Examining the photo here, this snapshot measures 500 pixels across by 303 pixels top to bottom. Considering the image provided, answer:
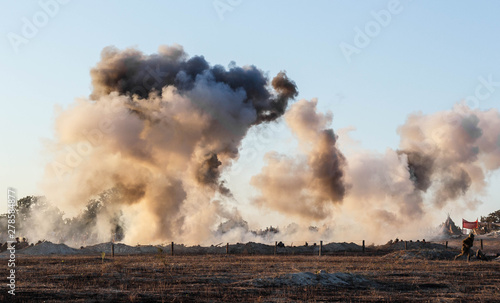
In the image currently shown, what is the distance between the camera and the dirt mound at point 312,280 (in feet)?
82.3

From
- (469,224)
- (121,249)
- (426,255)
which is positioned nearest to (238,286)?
(426,255)

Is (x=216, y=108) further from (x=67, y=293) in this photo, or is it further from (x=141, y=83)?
(x=67, y=293)

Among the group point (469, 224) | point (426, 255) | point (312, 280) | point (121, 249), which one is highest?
point (469, 224)

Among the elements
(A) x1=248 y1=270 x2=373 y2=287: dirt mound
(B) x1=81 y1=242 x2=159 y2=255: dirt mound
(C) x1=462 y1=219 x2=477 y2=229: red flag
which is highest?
(C) x1=462 y1=219 x2=477 y2=229: red flag

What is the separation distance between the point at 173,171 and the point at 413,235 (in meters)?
42.2

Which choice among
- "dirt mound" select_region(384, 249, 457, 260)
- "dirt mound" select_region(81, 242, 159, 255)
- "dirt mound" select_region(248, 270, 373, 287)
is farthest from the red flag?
"dirt mound" select_region(248, 270, 373, 287)

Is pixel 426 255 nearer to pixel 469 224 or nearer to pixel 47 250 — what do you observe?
pixel 47 250

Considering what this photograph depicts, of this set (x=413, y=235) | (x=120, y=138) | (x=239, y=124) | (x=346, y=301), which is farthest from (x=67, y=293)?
(x=413, y=235)

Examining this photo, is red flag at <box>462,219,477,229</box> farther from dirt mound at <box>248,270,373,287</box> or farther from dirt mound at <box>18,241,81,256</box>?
dirt mound at <box>248,270,373,287</box>

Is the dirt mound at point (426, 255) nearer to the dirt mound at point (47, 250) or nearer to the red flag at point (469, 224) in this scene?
the dirt mound at point (47, 250)

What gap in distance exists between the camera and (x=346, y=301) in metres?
20.8

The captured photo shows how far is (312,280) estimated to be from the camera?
25.9 metres

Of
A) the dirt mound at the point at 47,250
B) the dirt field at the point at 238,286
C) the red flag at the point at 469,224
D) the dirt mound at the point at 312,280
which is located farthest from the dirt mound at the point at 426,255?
the red flag at the point at 469,224

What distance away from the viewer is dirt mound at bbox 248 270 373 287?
987 inches
